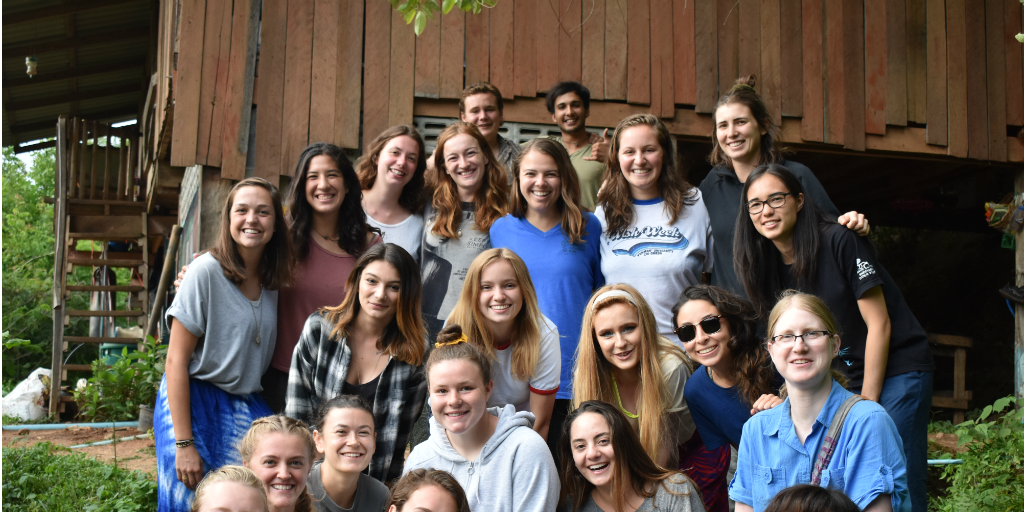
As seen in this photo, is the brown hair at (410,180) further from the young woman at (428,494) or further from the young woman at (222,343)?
the young woman at (428,494)

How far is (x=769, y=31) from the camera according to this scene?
656 centimetres

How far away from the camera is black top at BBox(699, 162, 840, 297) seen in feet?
11.8

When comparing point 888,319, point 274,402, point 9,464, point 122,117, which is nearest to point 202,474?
point 274,402

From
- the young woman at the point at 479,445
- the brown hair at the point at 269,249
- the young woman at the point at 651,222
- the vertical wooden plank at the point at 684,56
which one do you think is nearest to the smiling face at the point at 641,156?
the young woman at the point at 651,222

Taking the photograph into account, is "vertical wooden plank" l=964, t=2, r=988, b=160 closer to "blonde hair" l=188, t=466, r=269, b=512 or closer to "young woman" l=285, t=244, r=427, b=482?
"young woman" l=285, t=244, r=427, b=482

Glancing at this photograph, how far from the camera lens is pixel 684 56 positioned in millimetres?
6461

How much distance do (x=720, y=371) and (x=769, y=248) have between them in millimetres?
564

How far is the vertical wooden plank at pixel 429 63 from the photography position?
20.1 feet

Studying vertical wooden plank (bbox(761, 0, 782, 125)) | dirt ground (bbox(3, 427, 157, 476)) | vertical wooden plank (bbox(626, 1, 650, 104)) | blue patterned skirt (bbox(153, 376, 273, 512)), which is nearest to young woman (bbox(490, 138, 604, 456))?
blue patterned skirt (bbox(153, 376, 273, 512))

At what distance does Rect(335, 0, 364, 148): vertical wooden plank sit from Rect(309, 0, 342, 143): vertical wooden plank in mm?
37

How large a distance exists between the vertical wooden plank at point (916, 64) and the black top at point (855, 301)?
4277mm

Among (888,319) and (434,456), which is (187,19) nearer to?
(434,456)

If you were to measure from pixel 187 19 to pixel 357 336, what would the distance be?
→ 139 inches

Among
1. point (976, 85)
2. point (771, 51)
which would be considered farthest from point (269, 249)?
point (976, 85)
